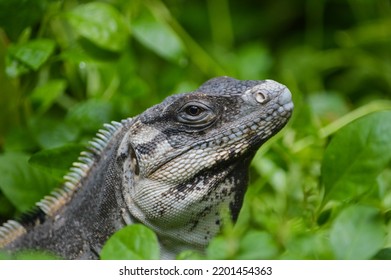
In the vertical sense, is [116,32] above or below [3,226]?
above

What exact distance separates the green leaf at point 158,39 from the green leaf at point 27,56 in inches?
26.0

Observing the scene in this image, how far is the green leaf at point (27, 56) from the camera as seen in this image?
138 inches

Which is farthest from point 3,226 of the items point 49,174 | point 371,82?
point 371,82

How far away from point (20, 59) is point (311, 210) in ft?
4.45

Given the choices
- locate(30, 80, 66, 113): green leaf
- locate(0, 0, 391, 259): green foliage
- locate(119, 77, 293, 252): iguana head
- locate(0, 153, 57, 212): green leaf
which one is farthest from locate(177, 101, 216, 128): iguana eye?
locate(30, 80, 66, 113): green leaf

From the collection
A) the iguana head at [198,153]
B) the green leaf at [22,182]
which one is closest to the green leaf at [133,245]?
the iguana head at [198,153]

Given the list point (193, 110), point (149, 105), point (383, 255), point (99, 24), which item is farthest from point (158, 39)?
point (383, 255)

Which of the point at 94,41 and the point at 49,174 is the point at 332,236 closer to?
the point at 49,174

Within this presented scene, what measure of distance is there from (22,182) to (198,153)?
0.91 metres

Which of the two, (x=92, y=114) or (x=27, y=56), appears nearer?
(x=27, y=56)

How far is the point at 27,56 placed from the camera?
351 centimetres

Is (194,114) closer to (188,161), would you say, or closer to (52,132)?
(188,161)
